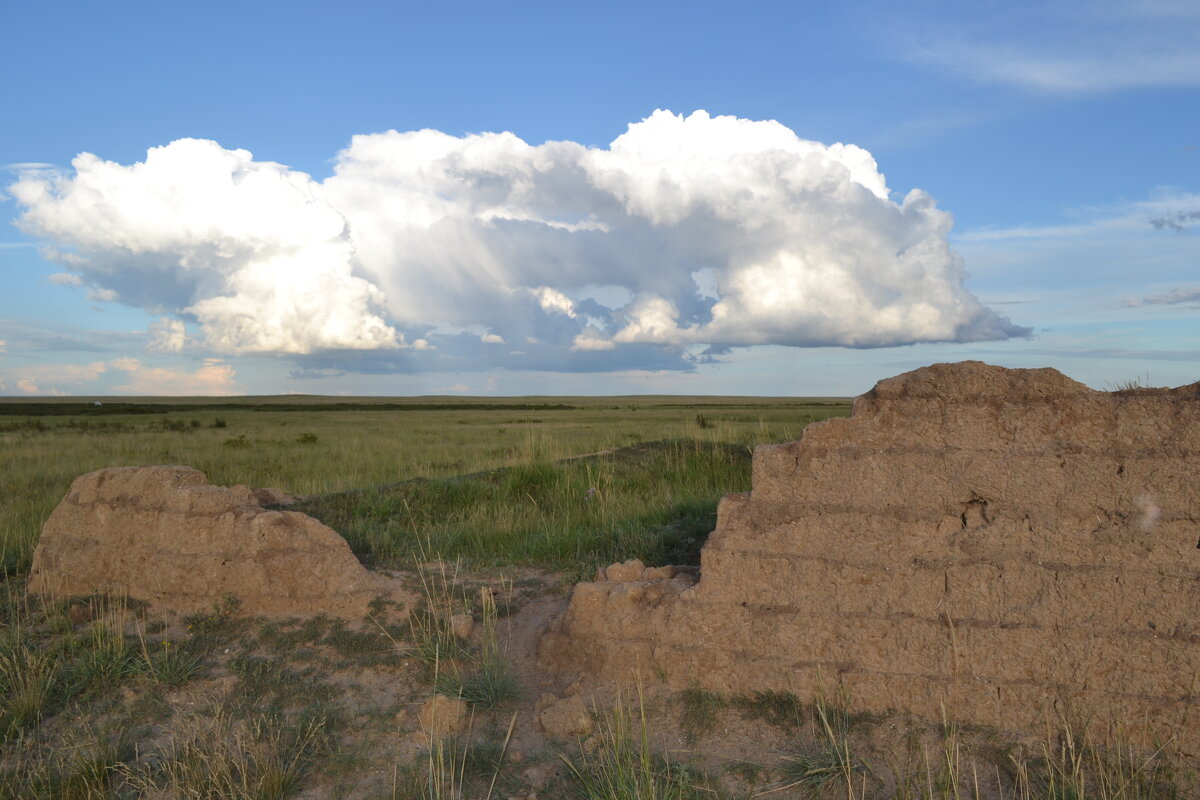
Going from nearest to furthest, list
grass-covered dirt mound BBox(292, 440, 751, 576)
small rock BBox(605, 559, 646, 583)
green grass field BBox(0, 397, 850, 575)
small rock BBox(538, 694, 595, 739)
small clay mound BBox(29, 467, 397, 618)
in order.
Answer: small rock BBox(538, 694, 595, 739) < small rock BBox(605, 559, 646, 583) < small clay mound BBox(29, 467, 397, 618) < grass-covered dirt mound BBox(292, 440, 751, 576) < green grass field BBox(0, 397, 850, 575)

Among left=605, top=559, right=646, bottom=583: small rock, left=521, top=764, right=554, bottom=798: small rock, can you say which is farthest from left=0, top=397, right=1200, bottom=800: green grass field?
left=605, top=559, right=646, bottom=583: small rock

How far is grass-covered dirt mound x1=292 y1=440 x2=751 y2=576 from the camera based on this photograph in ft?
21.4

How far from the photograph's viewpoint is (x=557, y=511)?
8453 mm

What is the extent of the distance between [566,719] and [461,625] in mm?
1204

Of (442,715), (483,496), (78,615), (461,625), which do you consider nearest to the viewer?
(442,715)

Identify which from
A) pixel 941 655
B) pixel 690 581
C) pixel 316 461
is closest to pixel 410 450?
pixel 316 461

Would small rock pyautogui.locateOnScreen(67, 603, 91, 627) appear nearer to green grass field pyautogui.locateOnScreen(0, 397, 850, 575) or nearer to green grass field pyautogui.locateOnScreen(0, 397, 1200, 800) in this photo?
green grass field pyautogui.locateOnScreen(0, 397, 1200, 800)

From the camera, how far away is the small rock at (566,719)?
156 inches

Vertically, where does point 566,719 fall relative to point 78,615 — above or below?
below

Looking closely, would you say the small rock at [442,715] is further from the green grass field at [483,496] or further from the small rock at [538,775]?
the green grass field at [483,496]

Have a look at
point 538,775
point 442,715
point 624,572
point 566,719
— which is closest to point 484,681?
point 442,715

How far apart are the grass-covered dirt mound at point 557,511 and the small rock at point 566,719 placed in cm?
192

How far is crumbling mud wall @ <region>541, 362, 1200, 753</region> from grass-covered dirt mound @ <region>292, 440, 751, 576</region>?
1808mm

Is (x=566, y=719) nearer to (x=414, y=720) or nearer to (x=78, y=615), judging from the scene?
(x=414, y=720)
